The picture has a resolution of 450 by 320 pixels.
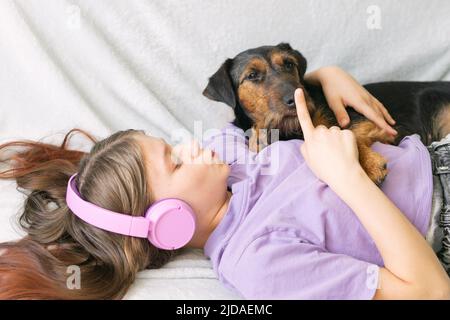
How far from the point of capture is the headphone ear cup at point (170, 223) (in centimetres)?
131

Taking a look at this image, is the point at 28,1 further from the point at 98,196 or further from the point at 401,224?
the point at 401,224

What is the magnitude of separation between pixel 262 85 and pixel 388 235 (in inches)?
37.2

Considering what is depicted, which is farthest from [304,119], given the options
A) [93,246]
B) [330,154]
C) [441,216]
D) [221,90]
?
[93,246]

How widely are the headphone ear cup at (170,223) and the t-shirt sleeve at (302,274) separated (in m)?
0.17

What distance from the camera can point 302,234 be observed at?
1.32m

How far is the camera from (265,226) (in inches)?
51.4

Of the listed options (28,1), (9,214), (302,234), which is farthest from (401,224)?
(28,1)

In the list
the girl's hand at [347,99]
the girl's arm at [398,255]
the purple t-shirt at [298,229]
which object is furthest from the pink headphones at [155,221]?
the girl's hand at [347,99]

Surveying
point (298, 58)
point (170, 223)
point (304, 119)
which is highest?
point (298, 58)

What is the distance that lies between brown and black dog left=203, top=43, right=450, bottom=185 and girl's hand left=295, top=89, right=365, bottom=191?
1.10 feet

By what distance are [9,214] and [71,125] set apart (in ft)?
1.81

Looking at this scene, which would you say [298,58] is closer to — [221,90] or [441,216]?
[221,90]

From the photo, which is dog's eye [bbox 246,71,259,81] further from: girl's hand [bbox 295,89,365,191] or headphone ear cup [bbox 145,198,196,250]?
headphone ear cup [bbox 145,198,196,250]

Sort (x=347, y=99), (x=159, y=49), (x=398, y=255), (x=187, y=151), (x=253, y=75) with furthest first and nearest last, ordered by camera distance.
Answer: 1. (x=159, y=49)
2. (x=253, y=75)
3. (x=347, y=99)
4. (x=187, y=151)
5. (x=398, y=255)
